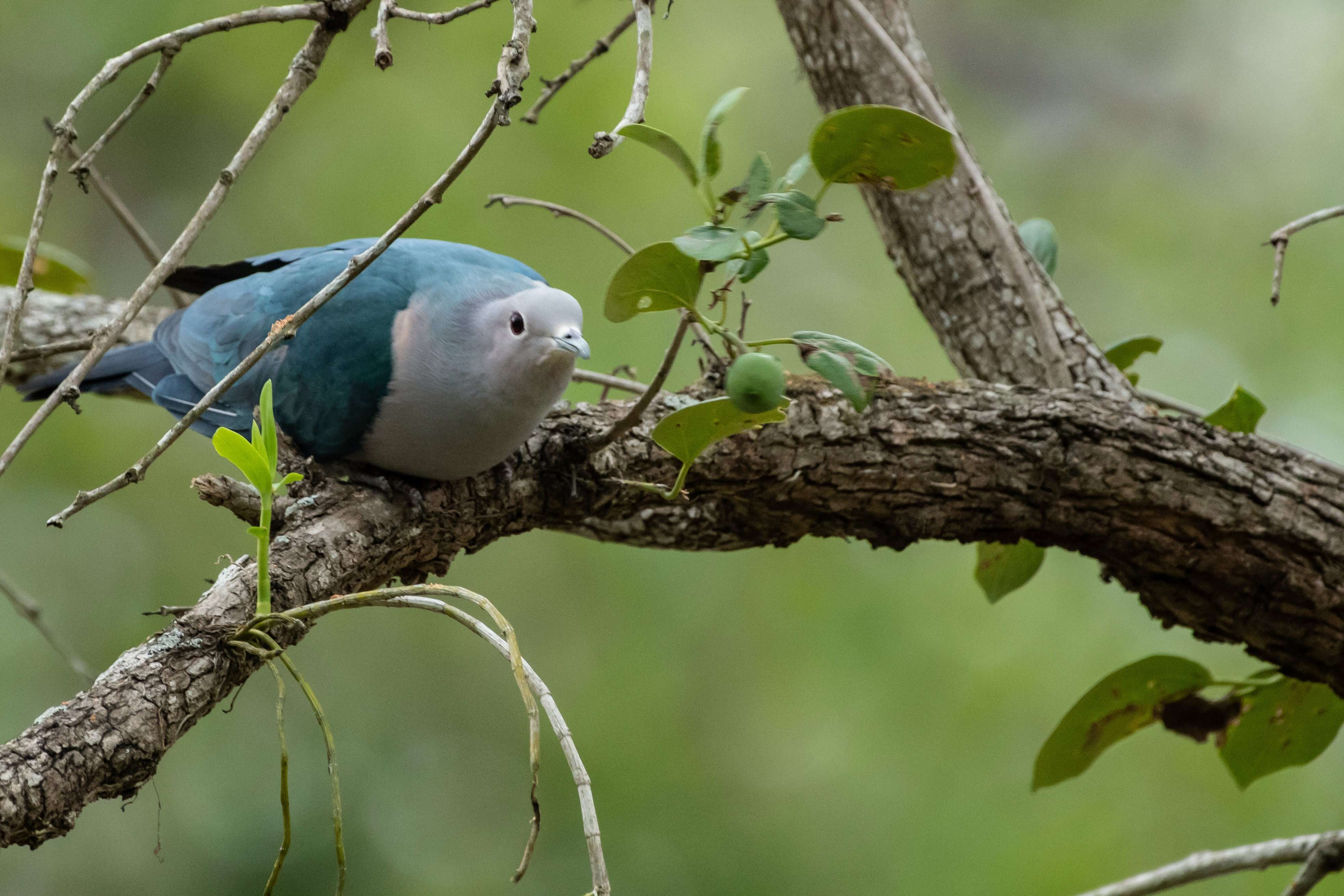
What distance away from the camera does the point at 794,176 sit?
1.06 meters

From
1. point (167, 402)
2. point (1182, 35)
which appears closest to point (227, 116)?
point (167, 402)

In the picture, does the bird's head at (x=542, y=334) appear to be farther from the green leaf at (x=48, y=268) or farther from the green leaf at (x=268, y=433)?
the green leaf at (x=48, y=268)

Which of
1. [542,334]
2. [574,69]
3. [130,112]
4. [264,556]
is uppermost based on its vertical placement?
[574,69]

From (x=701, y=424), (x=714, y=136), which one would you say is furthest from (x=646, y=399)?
(x=714, y=136)

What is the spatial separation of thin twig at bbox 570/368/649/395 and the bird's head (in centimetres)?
20

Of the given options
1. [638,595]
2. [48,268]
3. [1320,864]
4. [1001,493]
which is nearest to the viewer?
[1320,864]

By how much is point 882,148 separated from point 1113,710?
101cm

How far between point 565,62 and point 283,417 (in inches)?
75.6

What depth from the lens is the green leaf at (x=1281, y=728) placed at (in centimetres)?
166

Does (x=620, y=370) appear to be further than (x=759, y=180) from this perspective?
Yes

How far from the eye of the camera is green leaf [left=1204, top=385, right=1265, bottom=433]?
5.25 ft

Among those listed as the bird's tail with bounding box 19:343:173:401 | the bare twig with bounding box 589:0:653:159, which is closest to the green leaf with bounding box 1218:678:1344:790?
the bare twig with bounding box 589:0:653:159

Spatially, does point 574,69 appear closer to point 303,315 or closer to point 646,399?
point 646,399

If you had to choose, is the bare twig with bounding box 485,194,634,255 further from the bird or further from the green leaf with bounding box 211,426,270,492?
the green leaf with bounding box 211,426,270,492
